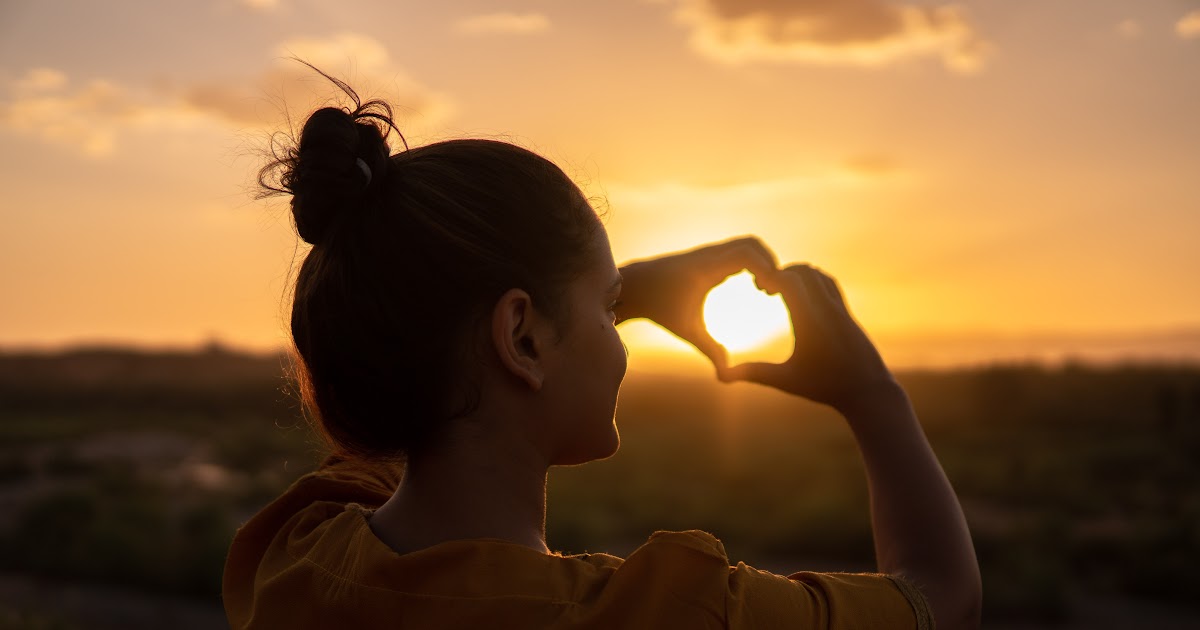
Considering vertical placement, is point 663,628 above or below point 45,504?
above

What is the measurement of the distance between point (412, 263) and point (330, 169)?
0.22m

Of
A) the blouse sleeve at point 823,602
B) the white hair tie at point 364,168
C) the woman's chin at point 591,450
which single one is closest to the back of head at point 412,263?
the white hair tie at point 364,168

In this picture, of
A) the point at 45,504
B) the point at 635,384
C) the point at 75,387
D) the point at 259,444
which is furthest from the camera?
the point at 75,387

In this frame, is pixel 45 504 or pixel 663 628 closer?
pixel 663 628

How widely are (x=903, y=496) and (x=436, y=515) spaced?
1.99 ft

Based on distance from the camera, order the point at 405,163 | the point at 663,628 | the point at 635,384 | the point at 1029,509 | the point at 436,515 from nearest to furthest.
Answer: the point at 663,628 → the point at 436,515 → the point at 405,163 → the point at 1029,509 → the point at 635,384

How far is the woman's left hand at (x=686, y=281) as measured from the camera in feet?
4.99

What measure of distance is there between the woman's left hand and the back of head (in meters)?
0.17

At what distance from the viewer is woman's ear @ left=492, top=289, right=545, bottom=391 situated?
4.22ft

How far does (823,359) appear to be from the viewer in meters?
1.39

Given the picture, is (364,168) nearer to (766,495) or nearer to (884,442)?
(884,442)

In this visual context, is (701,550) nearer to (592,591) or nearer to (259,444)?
(592,591)

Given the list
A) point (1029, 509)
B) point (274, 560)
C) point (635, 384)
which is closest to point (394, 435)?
point (274, 560)

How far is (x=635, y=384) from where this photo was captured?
49531mm
